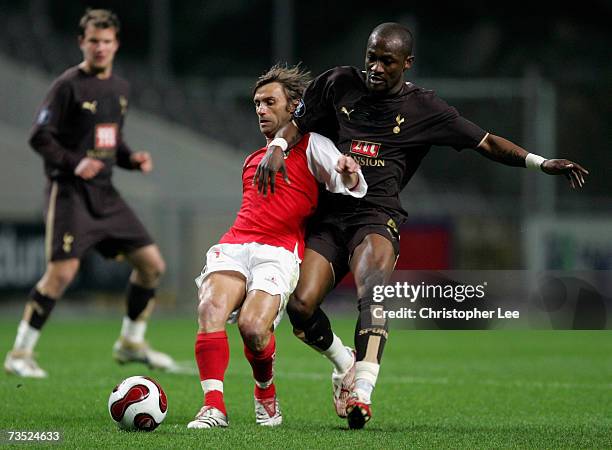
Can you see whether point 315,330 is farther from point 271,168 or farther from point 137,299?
point 137,299

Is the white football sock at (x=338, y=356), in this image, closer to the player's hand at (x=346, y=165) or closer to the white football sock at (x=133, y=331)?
the player's hand at (x=346, y=165)

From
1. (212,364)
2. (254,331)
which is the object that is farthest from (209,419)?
(254,331)

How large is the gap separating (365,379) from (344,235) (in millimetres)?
970

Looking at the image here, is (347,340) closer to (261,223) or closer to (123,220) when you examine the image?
(123,220)

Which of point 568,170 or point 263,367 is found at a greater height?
point 568,170

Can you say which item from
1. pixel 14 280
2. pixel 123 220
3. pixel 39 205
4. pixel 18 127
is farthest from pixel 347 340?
pixel 18 127

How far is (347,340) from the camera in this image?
41.8ft

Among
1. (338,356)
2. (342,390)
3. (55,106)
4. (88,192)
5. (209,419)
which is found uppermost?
(55,106)

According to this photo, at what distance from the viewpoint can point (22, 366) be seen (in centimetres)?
913

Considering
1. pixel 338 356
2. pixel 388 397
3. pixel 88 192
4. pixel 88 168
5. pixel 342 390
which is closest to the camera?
pixel 342 390

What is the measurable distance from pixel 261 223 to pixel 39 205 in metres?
11.7

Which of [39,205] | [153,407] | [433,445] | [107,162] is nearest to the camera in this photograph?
[433,445]

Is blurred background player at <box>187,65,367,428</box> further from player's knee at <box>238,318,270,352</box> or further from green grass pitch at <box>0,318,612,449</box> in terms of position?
green grass pitch at <box>0,318,612,449</box>

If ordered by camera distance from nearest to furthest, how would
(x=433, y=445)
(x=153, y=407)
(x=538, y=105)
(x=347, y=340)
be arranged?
1. (x=433, y=445)
2. (x=153, y=407)
3. (x=347, y=340)
4. (x=538, y=105)
